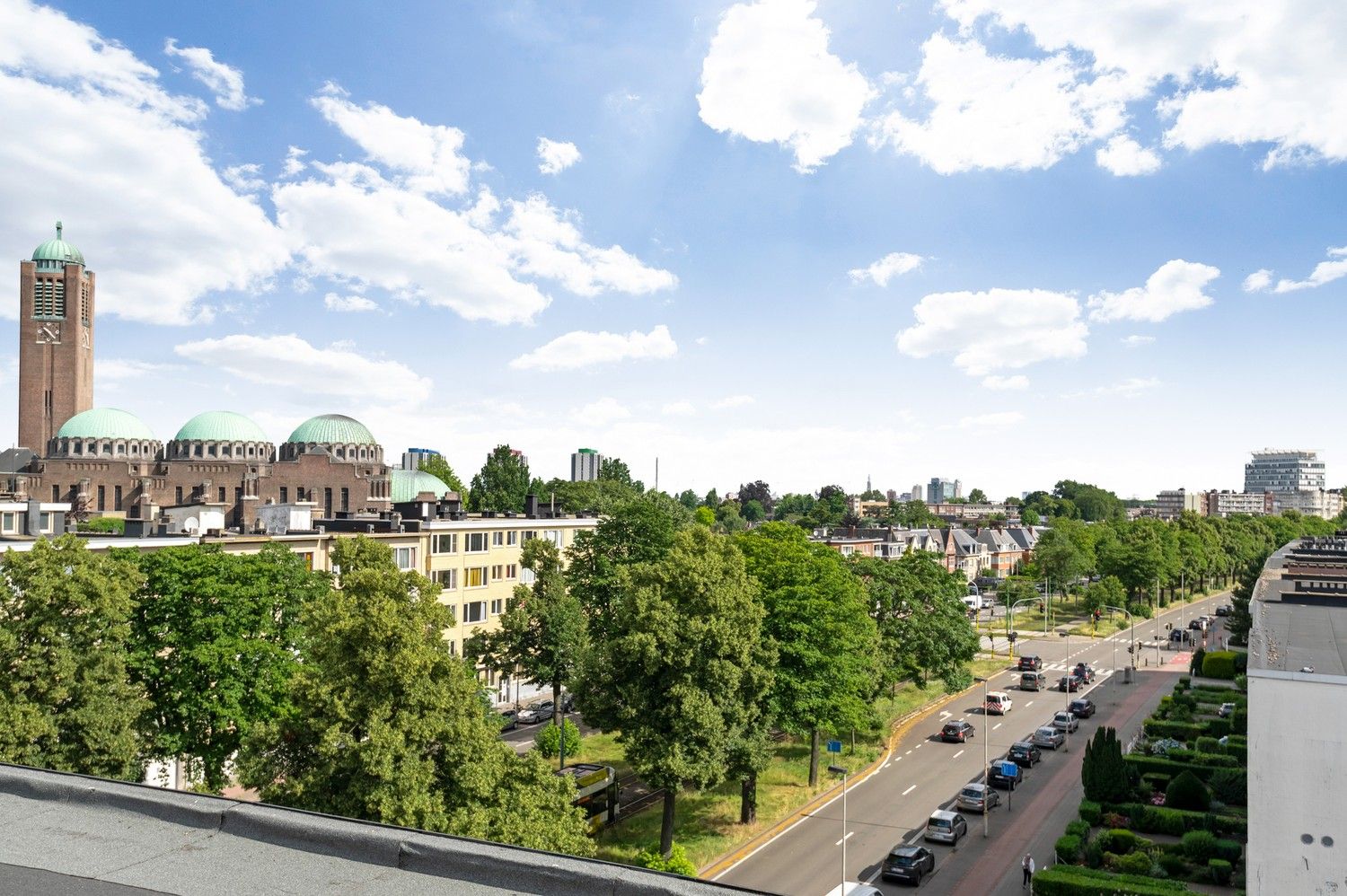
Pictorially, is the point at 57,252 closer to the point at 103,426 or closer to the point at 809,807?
the point at 103,426

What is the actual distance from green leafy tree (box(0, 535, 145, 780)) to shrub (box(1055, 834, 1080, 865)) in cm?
3145

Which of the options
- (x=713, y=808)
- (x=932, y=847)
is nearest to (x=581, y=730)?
(x=713, y=808)

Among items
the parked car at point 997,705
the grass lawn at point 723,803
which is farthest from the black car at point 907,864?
the parked car at point 997,705

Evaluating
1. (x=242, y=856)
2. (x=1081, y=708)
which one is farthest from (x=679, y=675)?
(x=1081, y=708)

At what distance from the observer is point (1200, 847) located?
107ft

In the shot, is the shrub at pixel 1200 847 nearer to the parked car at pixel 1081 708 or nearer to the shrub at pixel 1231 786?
the shrub at pixel 1231 786

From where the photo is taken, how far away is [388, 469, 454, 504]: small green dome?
11825 cm

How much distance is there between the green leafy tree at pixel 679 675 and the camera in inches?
1272

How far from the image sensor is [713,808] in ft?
128

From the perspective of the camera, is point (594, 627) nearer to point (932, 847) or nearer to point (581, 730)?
point (581, 730)

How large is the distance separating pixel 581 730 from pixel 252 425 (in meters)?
72.9

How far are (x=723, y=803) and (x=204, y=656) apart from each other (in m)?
21.6

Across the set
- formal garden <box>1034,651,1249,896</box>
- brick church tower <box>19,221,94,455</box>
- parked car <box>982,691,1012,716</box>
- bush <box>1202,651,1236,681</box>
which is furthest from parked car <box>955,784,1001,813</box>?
brick church tower <box>19,221,94,455</box>

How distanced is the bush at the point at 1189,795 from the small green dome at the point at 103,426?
107 m
